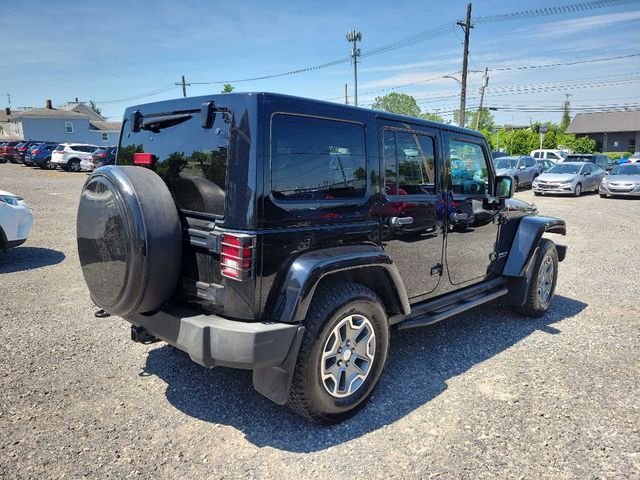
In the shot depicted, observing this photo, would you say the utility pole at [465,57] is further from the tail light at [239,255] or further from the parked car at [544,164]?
the tail light at [239,255]

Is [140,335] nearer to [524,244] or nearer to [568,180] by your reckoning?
[524,244]

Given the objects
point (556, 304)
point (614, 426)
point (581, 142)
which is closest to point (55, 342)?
point (614, 426)

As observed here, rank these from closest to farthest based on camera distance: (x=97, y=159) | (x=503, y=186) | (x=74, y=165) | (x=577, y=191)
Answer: (x=503, y=186) → (x=577, y=191) → (x=97, y=159) → (x=74, y=165)

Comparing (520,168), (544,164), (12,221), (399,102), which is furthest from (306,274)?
(399,102)

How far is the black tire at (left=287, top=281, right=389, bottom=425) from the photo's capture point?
2764 mm

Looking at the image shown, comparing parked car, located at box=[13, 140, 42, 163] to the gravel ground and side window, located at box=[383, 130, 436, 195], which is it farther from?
side window, located at box=[383, 130, 436, 195]

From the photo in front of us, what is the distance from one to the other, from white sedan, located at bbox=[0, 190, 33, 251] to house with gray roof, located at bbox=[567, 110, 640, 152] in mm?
69362

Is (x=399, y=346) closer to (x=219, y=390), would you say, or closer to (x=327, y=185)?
(x=219, y=390)

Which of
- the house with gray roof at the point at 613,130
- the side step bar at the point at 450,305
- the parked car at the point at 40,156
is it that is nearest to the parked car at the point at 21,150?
the parked car at the point at 40,156

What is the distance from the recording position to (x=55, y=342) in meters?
4.13

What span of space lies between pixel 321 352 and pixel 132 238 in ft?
4.24

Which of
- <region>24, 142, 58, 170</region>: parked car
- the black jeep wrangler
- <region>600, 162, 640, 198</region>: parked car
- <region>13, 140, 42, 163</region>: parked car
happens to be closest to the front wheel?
<region>600, 162, 640, 198</region>: parked car

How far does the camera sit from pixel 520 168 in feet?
69.4

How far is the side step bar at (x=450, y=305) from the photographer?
12.0 feet
